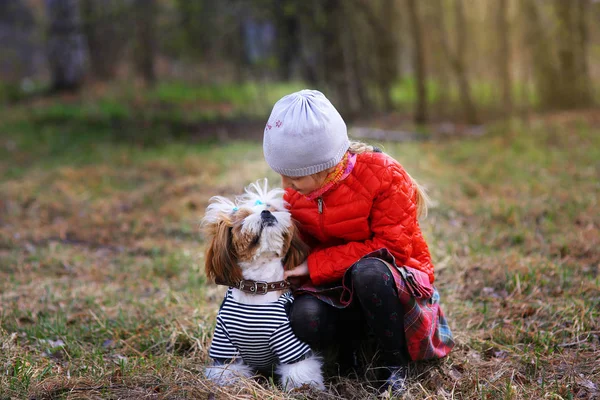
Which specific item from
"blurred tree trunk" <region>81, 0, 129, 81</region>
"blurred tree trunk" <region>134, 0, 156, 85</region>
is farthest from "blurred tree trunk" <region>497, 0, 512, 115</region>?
"blurred tree trunk" <region>81, 0, 129, 81</region>

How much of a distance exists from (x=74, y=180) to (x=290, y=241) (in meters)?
5.99

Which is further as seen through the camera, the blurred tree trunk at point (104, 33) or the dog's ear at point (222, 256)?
the blurred tree trunk at point (104, 33)

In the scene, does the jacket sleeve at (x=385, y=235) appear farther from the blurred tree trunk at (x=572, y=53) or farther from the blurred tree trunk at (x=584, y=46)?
the blurred tree trunk at (x=584, y=46)

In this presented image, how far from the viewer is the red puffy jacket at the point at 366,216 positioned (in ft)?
9.78

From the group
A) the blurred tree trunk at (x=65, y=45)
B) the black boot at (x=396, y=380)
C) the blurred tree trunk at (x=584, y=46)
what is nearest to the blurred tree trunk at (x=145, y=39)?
the blurred tree trunk at (x=65, y=45)

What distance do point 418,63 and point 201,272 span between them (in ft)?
27.5

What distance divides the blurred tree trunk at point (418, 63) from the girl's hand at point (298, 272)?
950cm

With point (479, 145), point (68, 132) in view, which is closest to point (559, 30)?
point (479, 145)

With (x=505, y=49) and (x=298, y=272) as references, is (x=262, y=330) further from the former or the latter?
(x=505, y=49)

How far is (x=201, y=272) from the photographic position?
15.6 ft

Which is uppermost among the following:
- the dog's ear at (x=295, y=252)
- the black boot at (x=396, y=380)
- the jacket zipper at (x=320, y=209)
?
the jacket zipper at (x=320, y=209)

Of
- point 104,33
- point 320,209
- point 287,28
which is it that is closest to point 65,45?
point 104,33

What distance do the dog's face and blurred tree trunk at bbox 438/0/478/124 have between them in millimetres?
9281

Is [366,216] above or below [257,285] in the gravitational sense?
above
